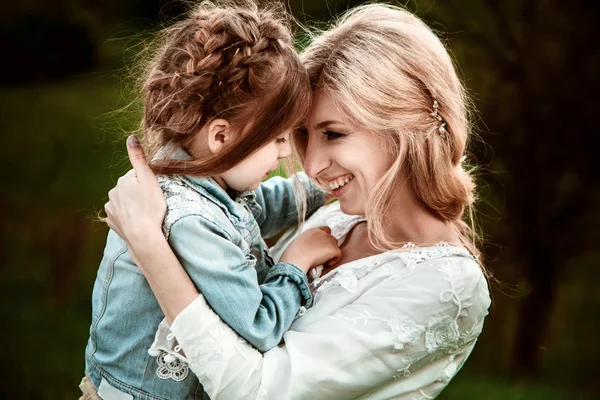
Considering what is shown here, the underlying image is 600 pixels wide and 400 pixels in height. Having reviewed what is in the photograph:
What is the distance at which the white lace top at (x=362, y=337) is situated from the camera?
1.82 meters

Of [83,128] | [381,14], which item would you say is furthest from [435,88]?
[83,128]

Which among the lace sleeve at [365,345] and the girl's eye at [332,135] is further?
the girl's eye at [332,135]

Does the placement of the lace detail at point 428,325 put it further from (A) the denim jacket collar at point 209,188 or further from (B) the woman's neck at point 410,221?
(A) the denim jacket collar at point 209,188

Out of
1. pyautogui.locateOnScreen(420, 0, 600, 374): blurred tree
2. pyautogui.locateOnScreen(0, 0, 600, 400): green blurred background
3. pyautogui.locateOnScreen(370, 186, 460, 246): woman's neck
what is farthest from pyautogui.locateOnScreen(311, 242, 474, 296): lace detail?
pyautogui.locateOnScreen(420, 0, 600, 374): blurred tree

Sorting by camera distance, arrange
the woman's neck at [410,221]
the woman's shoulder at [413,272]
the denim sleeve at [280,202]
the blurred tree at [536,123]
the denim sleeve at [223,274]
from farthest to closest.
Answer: the blurred tree at [536,123] < the denim sleeve at [280,202] < the woman's neck at [410,221] < the woman's shoulder at [413,272] < the denim sleeve at [223,274]

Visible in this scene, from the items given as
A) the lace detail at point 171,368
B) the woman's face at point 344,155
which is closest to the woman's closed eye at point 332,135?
the woman's face at point 344,155

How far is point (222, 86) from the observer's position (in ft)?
6.05

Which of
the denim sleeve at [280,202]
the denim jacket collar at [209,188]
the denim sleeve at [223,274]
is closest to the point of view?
the denim sleeve at [223,274]

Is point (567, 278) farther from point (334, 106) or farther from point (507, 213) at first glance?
point (334, 106)

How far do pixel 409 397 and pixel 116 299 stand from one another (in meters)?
0.83

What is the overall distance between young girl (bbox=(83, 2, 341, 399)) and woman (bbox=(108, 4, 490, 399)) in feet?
0.18

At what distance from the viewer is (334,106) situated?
213 centimetres

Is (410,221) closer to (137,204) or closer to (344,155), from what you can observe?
(344,155)

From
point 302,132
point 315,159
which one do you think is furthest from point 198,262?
point 302,132
